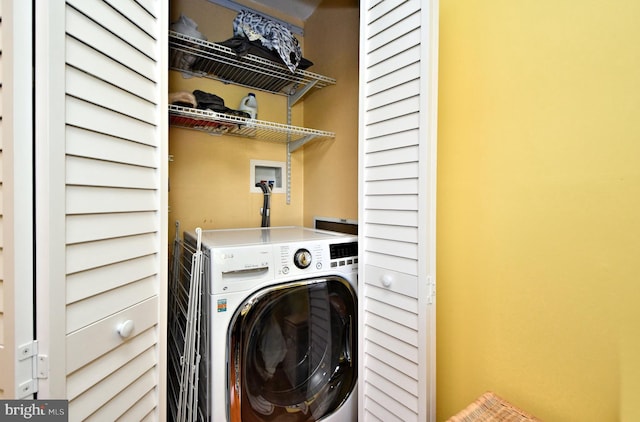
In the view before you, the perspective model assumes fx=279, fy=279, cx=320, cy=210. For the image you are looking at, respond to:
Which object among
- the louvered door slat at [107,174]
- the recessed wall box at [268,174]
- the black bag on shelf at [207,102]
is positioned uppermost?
the black bag on shelf at [207,102]

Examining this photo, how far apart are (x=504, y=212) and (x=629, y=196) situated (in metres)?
0.30

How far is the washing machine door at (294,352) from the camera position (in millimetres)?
1147

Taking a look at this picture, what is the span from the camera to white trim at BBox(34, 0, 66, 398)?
590 mm

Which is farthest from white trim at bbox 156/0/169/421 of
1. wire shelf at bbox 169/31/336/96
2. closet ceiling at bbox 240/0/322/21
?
closet ceiling at bbox 240/0/322/21

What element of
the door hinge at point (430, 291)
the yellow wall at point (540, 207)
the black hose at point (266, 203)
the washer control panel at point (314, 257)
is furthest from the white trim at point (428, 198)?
the black hose at point (266, 203)

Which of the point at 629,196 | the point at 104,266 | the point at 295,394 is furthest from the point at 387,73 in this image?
the point at 295,394

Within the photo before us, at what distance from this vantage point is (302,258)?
1270 millimetres

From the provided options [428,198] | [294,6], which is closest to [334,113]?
[294,6]

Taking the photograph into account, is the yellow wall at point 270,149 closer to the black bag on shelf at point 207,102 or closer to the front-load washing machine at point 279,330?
the black bag on shelf at point 207,102

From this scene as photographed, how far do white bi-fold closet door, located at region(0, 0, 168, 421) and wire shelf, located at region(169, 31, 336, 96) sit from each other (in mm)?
683

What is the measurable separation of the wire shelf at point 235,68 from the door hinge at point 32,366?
138cm

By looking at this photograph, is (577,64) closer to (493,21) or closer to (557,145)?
(557,145)

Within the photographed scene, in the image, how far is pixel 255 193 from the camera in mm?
2090

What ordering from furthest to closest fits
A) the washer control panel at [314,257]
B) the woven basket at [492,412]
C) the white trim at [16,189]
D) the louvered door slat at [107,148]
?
the washer control panel at [314,257] < the woven basket at [492,412] < the louvered door slat at [107,148] < the white trim at [16,189]
